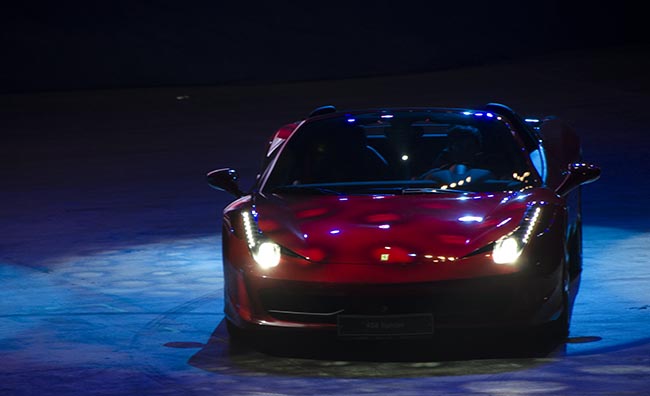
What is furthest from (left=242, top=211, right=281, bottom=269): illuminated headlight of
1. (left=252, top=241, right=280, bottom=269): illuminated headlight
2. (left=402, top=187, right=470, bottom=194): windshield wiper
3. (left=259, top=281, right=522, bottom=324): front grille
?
(left=402, top=187, right=470, bottom=194): windshield wiper

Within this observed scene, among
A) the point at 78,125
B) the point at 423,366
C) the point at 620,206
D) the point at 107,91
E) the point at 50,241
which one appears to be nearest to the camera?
the point at 423,366

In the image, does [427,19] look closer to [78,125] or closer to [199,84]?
[199,84]

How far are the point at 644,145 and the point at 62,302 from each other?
34.7ft

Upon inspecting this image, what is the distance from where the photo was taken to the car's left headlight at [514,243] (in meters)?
7.27

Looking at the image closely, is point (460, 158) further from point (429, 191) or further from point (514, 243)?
point (514, 243)

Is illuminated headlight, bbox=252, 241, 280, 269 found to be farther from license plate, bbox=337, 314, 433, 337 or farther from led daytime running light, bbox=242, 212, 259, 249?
license plate, bbox=337, 314, 433, 337

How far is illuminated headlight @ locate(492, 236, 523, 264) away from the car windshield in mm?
825

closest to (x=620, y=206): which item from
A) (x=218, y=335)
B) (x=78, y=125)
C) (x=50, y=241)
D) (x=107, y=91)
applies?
(x=50, y=241)

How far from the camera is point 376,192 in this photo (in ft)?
26.7

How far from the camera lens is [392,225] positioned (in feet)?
24.4

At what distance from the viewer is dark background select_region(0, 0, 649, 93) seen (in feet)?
101

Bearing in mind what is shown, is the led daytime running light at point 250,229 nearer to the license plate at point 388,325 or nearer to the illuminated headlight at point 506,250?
the license plate at point 388,325

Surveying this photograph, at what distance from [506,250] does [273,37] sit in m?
25.7

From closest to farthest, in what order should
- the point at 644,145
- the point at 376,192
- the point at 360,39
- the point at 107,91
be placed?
the point at 376,192 → the point at 644,145 → the point at 107,91 → the point at 360,39
